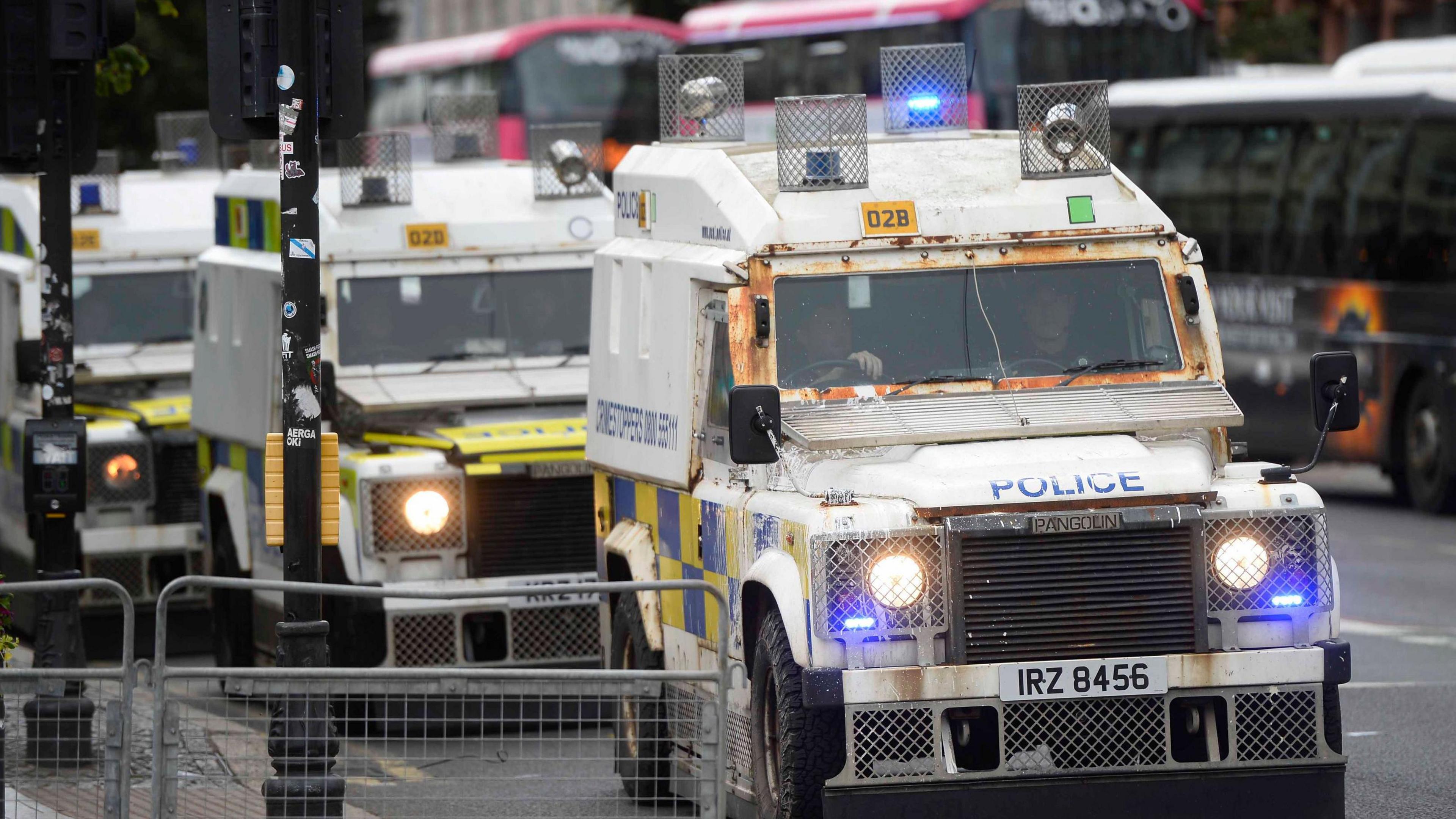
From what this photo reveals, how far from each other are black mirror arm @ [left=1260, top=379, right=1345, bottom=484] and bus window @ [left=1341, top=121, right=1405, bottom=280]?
48.6ft

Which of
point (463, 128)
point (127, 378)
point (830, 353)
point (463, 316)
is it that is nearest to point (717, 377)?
point (830, 353)

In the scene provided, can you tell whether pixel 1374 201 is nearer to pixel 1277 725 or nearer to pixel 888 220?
pixel 888 220

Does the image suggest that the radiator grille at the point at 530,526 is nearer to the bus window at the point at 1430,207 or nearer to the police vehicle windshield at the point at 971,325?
the police vehicle windshield at the point at 971,325

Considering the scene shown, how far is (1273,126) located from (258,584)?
19.7m

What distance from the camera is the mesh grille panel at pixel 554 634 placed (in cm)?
1326

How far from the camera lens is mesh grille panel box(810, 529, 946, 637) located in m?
8.36

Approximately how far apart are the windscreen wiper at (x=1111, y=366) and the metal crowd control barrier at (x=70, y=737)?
358cm

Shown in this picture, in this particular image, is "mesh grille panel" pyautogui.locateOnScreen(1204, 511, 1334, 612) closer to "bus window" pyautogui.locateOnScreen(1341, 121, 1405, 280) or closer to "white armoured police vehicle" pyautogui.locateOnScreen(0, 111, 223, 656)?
"white armoured police vehicle" pyautogui.locateOnScreen(0, 111, 223, 656)

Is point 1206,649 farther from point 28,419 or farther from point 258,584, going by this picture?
point 28,419

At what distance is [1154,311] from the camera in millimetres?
9734

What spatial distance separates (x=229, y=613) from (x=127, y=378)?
246 centimetres

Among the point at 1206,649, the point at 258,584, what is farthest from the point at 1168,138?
the point at 258,584

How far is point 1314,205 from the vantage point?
24.9 metres

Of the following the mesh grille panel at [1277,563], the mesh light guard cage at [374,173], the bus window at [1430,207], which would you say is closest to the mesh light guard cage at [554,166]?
the mesh light guard cage at [374,173]
